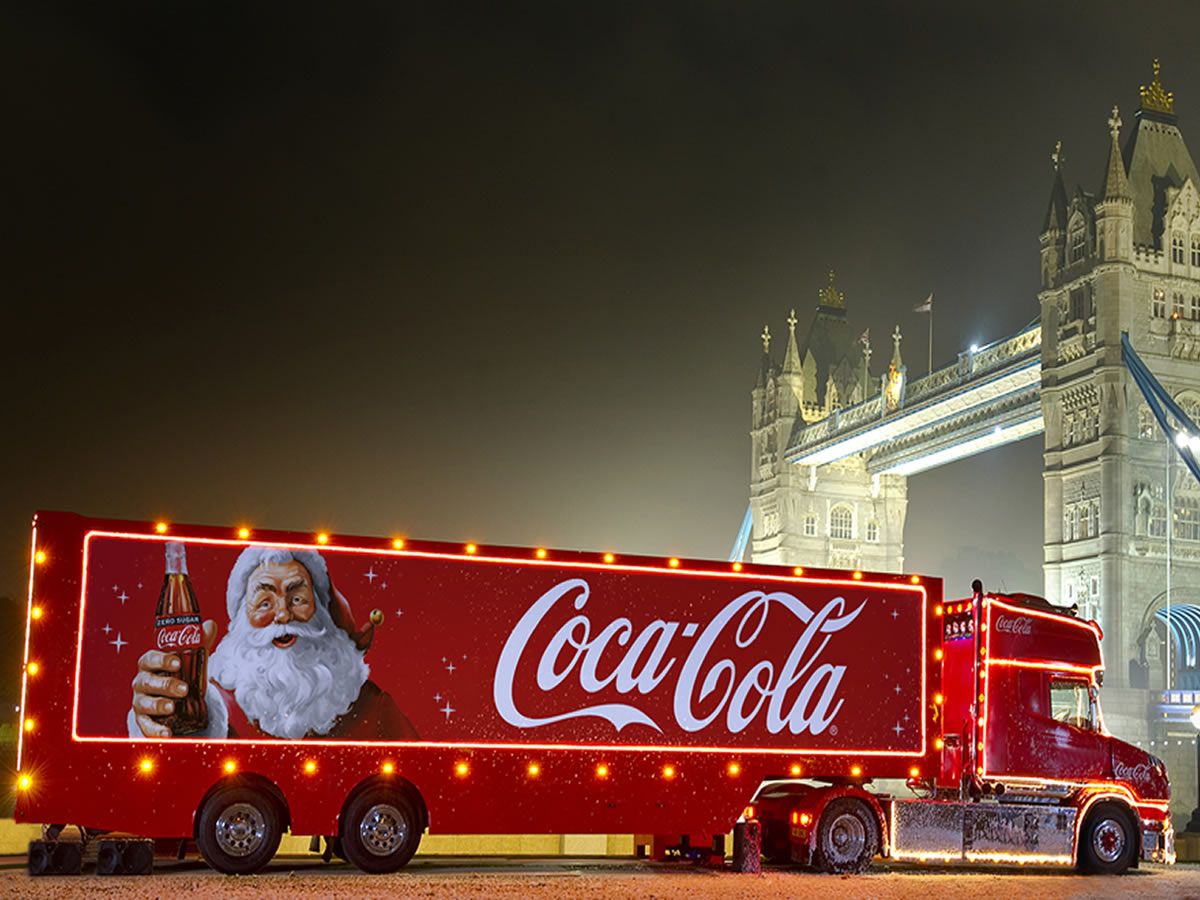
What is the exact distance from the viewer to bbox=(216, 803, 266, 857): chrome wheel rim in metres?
16.0

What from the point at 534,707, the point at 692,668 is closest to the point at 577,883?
the point at 534,707

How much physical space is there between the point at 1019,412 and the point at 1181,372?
11.3 metres

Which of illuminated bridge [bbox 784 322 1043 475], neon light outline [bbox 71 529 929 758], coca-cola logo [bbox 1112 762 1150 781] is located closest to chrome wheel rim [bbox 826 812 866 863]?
neon light outline [bbox 71 529 929 758]

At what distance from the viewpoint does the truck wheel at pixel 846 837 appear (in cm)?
1806

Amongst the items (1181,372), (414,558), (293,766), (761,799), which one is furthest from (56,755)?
(1181,372)

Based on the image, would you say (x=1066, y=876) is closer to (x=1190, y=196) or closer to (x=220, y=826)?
(x=220, y=826)

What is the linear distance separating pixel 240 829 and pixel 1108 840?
1074 centimetres

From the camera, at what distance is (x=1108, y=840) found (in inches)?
766

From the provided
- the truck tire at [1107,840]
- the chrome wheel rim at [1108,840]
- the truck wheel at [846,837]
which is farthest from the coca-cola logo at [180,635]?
the chrome wheel rim at [1108,840]

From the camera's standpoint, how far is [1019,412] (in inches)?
2820

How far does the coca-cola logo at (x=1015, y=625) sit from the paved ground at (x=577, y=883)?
9.70 feet

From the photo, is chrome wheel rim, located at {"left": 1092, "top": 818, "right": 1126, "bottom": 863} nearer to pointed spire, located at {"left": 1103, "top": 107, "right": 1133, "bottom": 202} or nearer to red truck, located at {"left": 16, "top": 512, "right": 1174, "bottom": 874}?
red truck, located at {"left": 16, "top": 512, "right": 1174, "bottom": 874}

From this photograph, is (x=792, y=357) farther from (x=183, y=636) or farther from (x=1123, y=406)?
(x=183, y=636)

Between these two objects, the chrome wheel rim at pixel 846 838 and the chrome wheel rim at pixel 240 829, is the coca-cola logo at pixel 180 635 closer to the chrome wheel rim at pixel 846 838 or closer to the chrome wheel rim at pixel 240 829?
the chrome wheel rim at pixel 240 829
